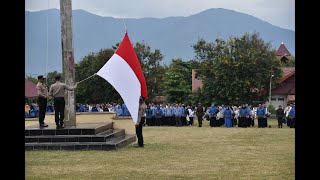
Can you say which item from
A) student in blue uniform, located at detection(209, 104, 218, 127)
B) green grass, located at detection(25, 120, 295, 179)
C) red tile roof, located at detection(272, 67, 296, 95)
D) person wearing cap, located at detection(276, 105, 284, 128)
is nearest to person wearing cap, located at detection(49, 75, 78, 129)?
green grass, located at detection(25, 120, 295, 179)

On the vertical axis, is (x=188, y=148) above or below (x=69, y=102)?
below

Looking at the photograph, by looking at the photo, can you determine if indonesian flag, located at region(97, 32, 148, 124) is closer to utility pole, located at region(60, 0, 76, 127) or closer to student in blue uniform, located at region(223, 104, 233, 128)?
utility pole, located at region(60, 0, 76, 127)

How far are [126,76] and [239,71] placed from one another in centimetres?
2991

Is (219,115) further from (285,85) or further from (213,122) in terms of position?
(285,85)

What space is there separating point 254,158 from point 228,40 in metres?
33.9

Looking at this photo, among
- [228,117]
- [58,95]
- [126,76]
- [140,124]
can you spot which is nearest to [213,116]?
[228,117]

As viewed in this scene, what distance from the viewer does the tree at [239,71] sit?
42.6 meters

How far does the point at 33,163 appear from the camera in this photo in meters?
11.3

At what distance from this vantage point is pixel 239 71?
43.1 m

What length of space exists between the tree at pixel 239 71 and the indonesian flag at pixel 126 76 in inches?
1114

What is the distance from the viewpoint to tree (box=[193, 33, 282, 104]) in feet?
140
